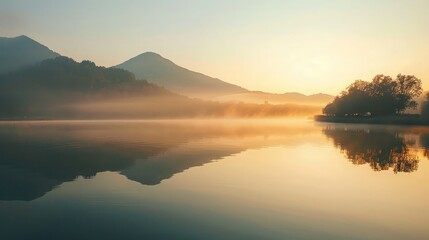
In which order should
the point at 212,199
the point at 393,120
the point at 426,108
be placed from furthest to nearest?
the point at 393,120
the point at 426,108
the point at 212,199

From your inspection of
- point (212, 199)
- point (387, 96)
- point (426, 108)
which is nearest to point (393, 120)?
point (387, 96)

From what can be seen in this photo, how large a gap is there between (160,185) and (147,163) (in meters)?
11.8

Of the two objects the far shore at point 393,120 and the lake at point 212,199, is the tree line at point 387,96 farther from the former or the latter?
the lake at point 212,199

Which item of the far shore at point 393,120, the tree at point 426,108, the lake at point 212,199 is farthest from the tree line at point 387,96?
the lake at point 212,199

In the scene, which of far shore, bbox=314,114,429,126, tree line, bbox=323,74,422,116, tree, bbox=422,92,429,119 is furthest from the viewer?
tree line, bbox=323,74,422,116

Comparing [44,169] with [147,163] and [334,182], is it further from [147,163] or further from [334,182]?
[334,182]

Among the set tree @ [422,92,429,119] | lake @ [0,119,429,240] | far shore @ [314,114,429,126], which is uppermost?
tree @ [422,92,429,119]

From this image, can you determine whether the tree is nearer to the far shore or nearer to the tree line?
the far shore

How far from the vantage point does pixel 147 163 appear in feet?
126

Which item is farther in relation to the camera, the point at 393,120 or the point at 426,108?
the point at 393,120

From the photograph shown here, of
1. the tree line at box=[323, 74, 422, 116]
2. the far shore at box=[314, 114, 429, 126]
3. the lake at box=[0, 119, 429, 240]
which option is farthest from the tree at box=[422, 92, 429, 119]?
the lake at box=[0, 119, 429, 240]

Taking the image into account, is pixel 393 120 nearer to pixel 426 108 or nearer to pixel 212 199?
pixel 426 108

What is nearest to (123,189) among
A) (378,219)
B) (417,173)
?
(378,219)

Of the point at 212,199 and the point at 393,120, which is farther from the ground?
the point at 393,120
